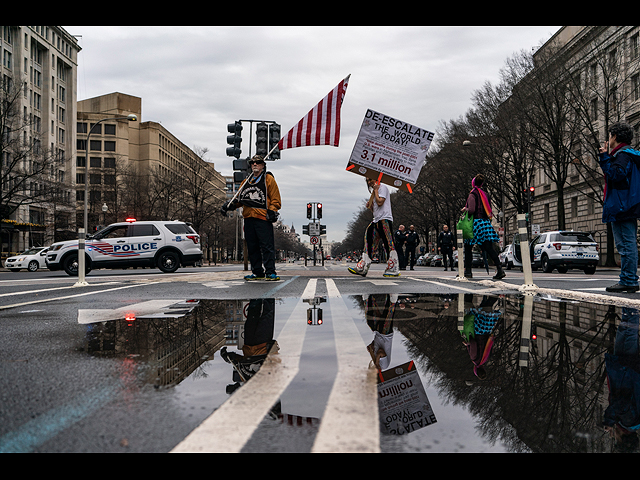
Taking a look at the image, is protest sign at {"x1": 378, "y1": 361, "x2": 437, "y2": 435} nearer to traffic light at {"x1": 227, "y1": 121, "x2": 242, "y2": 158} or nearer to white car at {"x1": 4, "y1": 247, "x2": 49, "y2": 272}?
traffic light at {"x1": 227, "y1": 121, "x2": 242, "y2": 158}

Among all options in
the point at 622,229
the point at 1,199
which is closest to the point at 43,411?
the point at 622,229

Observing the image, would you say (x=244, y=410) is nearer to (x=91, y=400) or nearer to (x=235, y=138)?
(x=91, y=400)

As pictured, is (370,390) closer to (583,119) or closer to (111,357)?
(111,357)

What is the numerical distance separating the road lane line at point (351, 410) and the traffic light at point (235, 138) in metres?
12.8

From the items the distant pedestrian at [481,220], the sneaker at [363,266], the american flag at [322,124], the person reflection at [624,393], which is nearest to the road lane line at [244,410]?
the person reflection at [624,393]

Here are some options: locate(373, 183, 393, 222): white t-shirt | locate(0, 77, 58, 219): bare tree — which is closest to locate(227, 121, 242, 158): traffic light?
locate(373, 183, 393, 222): white t-shirt

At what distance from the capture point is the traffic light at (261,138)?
1467 cm

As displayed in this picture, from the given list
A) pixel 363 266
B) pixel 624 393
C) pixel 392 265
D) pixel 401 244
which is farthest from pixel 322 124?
pixel 401 244

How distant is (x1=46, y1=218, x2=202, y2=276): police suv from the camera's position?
18266 mm

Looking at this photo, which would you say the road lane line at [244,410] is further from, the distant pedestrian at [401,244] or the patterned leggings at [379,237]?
the distant pedestrian at [401,244]

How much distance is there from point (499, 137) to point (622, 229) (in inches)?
1120

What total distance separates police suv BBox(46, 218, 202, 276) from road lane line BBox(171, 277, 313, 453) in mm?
16994

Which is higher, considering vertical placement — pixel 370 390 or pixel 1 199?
pixel 1 199

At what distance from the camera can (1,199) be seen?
3606 centimetres
